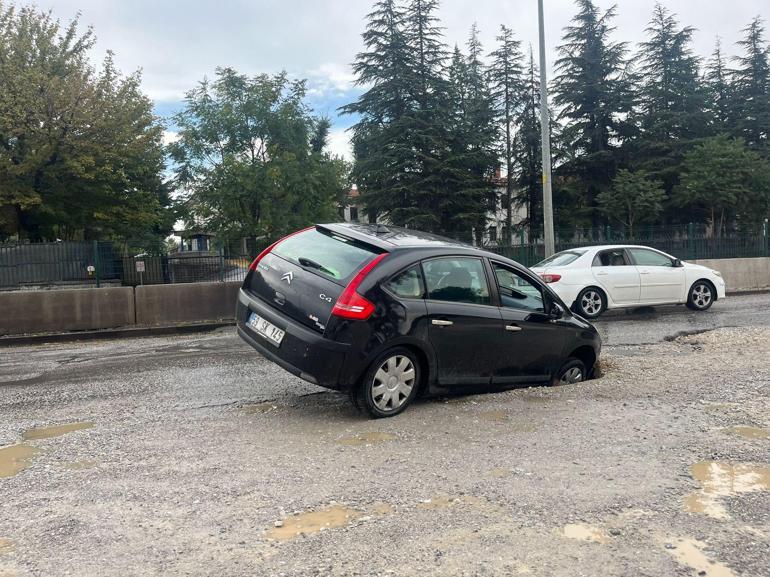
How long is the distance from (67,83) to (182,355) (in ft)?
65.4

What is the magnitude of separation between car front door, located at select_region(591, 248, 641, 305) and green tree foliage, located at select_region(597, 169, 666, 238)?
60.5 ft

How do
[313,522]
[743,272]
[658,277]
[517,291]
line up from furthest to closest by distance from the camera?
[743,272], [658,277], [517,291], [313,522]

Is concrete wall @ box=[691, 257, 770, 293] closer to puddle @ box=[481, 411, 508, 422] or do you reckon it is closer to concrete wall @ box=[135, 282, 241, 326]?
concrete wall @ box=[135, 282, 241, 326]

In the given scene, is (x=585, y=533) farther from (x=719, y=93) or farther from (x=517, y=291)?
(x=719, y=93)

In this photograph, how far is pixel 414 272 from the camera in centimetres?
510

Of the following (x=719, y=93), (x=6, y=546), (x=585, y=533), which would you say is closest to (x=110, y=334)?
(x=6, y=546)

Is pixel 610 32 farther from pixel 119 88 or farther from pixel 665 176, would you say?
pixel 119 88

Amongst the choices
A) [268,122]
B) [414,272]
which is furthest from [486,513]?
[268,122]

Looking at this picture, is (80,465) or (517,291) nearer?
(80,465)

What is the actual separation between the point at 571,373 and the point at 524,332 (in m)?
1.03

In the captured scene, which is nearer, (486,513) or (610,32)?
(486,513)

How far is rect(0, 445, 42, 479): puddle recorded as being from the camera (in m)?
3.90

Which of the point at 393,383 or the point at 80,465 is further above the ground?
the point at 393,383

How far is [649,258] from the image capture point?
498 inches
